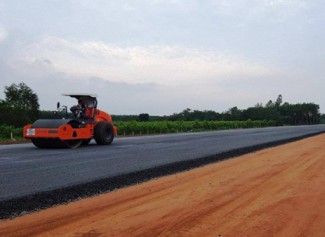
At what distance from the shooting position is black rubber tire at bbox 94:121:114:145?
65.2 ft

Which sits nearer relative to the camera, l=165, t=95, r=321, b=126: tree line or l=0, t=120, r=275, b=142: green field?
l=0, t=120, r=275, b=142: green field

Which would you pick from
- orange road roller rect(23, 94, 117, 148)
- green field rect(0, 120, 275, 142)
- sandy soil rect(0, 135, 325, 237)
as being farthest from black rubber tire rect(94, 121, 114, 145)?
green field rect(0, 120, 275, 142)

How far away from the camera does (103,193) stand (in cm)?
883

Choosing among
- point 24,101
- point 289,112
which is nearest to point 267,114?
point 289,112

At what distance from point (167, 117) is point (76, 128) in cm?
8490

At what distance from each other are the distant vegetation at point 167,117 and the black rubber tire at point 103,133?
194cm

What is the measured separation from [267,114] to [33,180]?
13304 centimetres

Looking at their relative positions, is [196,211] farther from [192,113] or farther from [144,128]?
[192,113]

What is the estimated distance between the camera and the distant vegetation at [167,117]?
50.3 meters

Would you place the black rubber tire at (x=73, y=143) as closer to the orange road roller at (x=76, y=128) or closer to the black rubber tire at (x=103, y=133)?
the orange road roller at (x=76, y=128)

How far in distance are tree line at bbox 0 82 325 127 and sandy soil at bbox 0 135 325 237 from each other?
11.8 m

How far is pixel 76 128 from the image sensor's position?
725 inches

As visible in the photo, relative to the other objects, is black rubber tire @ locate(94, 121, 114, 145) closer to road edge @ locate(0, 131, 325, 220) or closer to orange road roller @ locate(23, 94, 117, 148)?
orange road roller @ locate(23, 94, 117, 148)

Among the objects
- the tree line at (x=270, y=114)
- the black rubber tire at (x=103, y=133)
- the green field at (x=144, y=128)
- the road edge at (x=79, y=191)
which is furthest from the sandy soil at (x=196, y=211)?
the tree line at (x=270, y=114)
